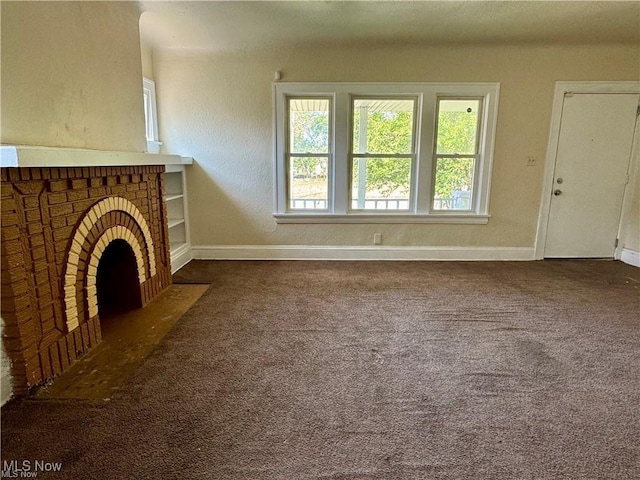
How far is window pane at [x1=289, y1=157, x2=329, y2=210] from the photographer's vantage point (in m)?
4.29

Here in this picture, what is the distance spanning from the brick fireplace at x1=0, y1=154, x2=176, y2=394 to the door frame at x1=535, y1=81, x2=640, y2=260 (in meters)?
4.36

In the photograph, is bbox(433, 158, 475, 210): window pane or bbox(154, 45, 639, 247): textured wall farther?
bbox(433, 158, 475, 210): window pane

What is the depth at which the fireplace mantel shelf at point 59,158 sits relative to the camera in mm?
1601

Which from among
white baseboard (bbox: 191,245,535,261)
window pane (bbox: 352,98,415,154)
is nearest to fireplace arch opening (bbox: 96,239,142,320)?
white baseboard (bbox: 191,245,535,261)

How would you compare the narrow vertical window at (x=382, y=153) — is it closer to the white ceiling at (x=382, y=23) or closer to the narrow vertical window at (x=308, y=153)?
the narrow vertical window at (x=308, y=153)

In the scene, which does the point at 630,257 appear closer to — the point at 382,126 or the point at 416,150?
the point at 416,150

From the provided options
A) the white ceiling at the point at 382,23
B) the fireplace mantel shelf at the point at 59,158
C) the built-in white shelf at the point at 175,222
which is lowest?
the built-in white shelf at the point at 175,222

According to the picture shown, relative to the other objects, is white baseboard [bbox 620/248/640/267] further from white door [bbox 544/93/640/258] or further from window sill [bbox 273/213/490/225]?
window sill [bbox 273/213/490/225]

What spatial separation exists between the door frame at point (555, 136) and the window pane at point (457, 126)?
855mm

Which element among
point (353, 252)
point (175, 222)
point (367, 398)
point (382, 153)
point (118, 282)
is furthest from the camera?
point (353, 252)

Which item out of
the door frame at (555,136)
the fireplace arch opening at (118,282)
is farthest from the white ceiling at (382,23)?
the fireplace arch opening at (118,282)

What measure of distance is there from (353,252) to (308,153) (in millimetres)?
1307

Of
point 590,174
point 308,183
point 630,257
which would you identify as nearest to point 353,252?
point 308,183

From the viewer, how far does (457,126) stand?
13.8 feet
